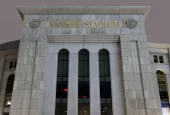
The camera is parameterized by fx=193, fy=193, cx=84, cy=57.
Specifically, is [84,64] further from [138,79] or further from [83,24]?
[138,79]

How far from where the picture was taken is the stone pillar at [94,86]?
A: 21.4 m

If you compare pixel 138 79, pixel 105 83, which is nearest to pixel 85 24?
pixel 105 83

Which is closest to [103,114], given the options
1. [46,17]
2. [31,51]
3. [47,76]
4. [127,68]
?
[127,68]

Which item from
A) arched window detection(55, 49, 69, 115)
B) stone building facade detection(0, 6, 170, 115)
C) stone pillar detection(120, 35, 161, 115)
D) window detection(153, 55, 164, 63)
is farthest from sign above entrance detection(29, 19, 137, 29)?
window detection(153, 55, 164, 63)

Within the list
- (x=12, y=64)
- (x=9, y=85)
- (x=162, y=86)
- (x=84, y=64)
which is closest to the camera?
(x=84, y=64)

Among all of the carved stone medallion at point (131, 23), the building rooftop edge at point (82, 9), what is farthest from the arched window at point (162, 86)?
the building rooftop edge at point (82, 9)

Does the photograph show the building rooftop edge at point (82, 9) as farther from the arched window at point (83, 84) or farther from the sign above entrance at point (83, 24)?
the arched window at point (83, 84)

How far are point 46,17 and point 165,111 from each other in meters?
22.0

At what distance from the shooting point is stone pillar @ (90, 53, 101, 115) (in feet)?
70.2

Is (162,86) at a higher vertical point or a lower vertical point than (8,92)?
higher

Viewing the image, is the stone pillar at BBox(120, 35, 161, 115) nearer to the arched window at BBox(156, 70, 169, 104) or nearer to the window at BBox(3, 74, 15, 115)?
the arched window at BBox(156, 70, 169, 104)

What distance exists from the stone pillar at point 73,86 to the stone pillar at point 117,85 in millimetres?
4260

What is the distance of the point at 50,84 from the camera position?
73.9 feet

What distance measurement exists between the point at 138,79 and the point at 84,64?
21.8 ft
